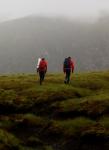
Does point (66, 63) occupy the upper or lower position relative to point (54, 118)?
upper

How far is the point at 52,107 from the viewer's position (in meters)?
41.5

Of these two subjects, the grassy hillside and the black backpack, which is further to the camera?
the black backpack

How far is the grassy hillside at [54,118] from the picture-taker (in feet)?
112

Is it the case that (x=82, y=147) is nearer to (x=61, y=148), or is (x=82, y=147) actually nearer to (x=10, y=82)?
(x=61, y=148)

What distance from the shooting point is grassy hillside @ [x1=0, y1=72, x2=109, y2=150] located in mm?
34062

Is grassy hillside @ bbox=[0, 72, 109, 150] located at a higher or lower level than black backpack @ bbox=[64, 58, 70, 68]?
lower

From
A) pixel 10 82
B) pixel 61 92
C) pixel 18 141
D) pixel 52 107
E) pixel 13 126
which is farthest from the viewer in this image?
pixel 10 82

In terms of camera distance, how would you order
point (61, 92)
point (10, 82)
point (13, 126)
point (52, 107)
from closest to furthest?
point (13, 126)
point (52, 107)
point (61, 92)
point (10, 82)

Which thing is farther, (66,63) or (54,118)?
(66,63)

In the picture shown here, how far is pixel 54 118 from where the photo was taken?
39.4 m

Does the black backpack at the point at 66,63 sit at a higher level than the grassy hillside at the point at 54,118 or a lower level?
higher

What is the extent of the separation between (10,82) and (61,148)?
22.7 metres

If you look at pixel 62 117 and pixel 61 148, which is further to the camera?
pixel 62 117

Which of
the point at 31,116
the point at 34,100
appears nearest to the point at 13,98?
the point at 34,100
